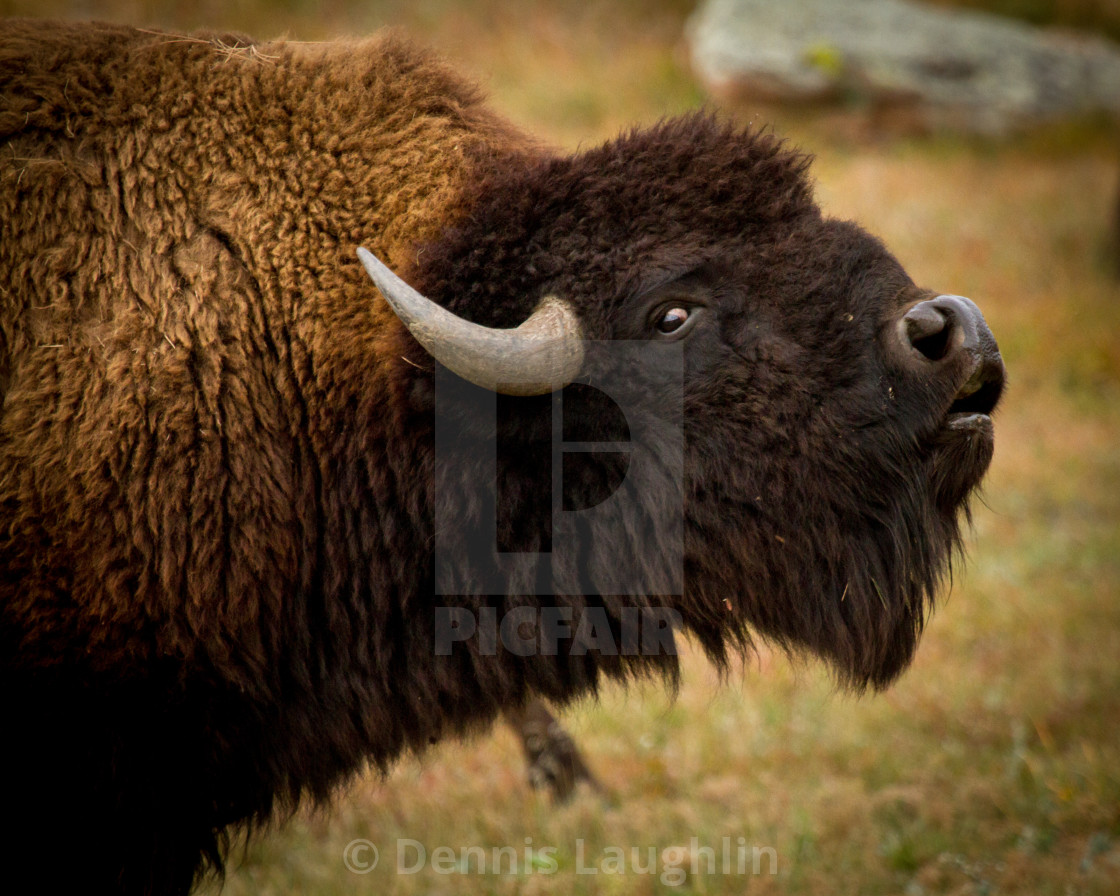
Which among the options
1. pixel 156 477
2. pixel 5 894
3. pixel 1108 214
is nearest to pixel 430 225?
pixel 156 477

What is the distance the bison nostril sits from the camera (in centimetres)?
263

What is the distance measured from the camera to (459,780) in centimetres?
471

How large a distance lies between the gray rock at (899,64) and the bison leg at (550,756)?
11749mm

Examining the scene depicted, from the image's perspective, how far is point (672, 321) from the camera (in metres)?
2.76

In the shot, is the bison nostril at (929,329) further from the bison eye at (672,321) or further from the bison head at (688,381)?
the bison eye at (672,321)

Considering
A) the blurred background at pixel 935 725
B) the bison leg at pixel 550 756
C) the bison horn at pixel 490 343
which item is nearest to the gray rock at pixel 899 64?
→ the blurred background at pixel 935 725

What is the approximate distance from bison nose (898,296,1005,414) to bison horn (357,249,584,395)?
918 millimetres

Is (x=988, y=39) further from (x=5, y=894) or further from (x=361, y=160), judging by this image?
(x=5, y=894)

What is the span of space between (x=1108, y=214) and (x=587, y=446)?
11.8m

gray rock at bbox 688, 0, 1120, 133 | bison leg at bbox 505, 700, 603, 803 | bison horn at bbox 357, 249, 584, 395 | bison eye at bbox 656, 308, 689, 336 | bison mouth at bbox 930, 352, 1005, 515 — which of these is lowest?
bison leg at bbox 505, 700, 603, 803

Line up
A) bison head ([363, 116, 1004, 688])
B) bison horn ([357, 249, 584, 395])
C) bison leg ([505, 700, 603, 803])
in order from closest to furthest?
bison horn ([357, 249, 584, 395]) < bison head ([363, 116, 1004, 688]) < bison leg ([505, 700, 603, 803])

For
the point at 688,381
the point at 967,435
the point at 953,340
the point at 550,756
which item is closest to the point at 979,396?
the point at 967,435

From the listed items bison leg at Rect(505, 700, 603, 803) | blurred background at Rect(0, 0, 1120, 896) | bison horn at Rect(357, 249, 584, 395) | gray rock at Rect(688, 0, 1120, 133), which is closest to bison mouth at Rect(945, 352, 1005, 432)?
blurred background at Rect(0, 0, 1120, 896)

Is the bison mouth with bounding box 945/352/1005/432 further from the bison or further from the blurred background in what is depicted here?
the blurred background
